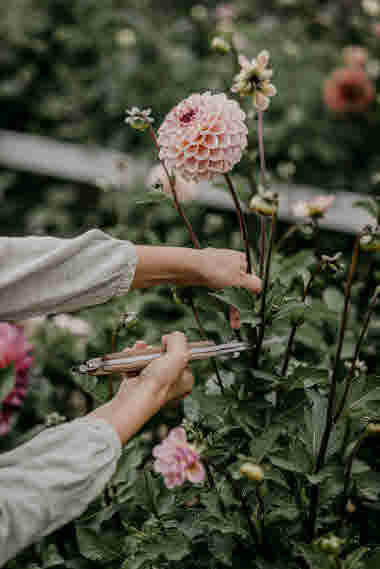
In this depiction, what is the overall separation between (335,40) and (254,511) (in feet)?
7.55

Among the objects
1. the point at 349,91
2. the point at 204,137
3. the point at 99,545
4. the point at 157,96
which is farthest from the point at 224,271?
the point at 157,96

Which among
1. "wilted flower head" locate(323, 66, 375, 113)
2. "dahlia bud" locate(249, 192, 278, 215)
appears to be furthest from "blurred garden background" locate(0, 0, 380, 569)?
"dahlia bud" locate(249, 192, 278, 215)

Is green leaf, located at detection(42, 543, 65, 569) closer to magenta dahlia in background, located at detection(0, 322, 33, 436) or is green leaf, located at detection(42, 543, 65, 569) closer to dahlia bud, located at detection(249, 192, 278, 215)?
magenta dahlia in background, located at detection(0, 322, 33, 436)

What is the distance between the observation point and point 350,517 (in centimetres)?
93

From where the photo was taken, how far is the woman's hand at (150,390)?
0.63 metres

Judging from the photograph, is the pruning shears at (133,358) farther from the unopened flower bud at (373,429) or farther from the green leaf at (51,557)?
the green leaf at (51,557)

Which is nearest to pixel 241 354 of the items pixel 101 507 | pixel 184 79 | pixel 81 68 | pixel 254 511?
pixel 254 511

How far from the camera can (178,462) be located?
581 mm

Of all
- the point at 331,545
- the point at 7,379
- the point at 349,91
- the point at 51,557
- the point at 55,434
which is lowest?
the point at 51,557

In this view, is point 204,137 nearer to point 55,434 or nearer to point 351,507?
point 55,434

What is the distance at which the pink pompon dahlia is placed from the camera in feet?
2.26

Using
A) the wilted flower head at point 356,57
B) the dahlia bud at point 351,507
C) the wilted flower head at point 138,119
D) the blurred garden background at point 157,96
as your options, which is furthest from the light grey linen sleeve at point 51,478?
the wilted flower head at point 356,57

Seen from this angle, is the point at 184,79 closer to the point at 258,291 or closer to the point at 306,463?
the point at 258,291

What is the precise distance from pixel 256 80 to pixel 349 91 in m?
1.46
